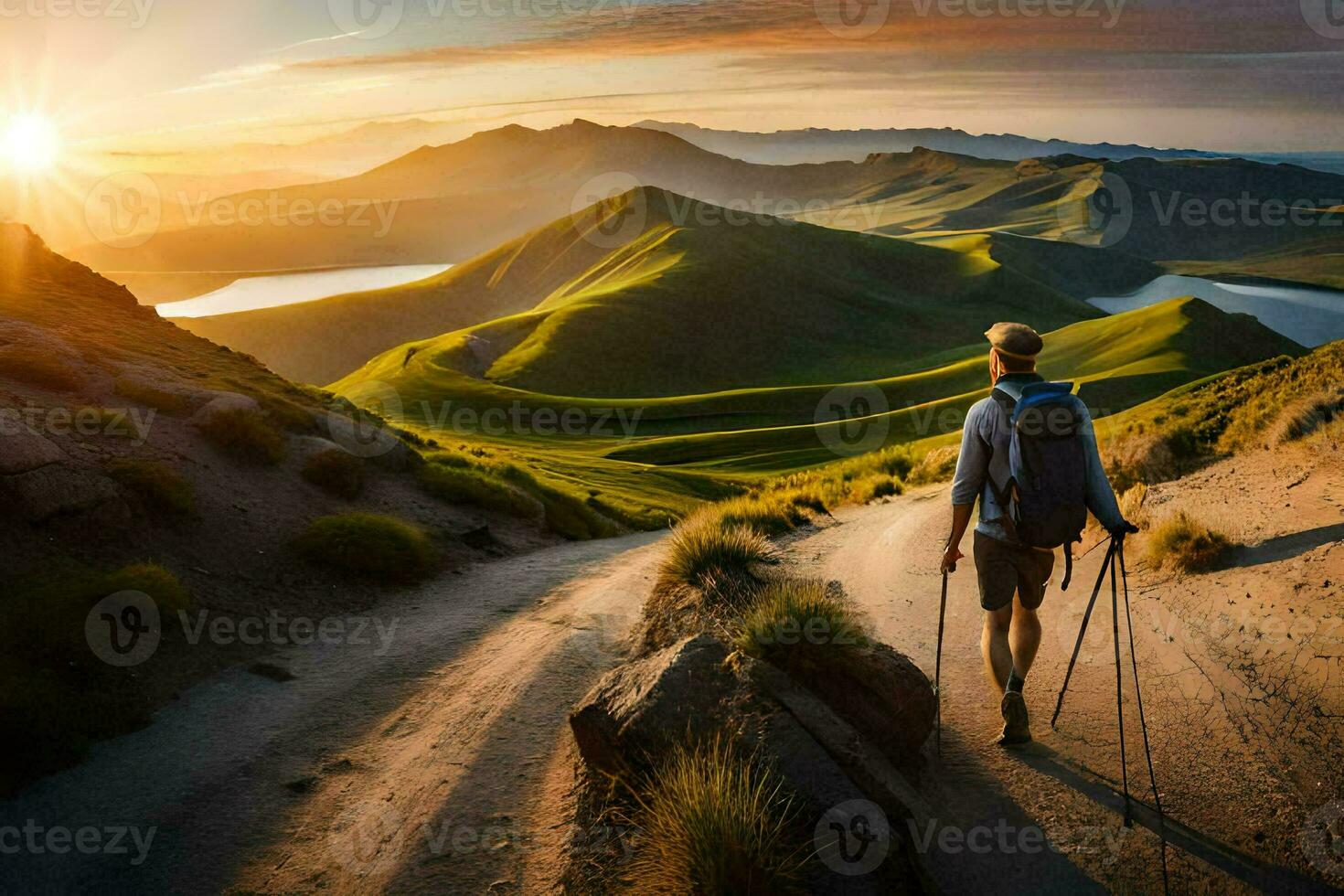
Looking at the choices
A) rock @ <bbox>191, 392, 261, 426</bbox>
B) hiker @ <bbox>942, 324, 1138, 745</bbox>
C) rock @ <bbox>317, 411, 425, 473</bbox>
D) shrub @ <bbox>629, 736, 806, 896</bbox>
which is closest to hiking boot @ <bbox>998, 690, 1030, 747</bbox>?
hiker @ <bbox>942, 324, 1138, 745</bbox>

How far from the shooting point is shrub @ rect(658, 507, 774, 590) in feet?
35.2

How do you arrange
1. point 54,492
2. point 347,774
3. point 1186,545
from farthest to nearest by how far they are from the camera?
point 54,492
point 1186,545
point 347,774

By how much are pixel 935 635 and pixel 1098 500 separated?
3873 mm

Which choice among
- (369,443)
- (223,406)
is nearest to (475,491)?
(369,443)

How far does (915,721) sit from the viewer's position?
6.94 metres

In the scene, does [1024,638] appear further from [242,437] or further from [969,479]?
[242,437]

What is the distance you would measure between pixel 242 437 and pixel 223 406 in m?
0.95

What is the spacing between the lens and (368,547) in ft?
49.8

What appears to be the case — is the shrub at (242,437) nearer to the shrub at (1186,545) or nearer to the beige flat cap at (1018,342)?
the beige flat cap at (1018,342)

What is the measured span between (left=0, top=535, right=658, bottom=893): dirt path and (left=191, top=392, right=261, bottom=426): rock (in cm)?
693

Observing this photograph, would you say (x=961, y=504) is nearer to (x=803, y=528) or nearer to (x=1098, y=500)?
(x=1098, y=500)

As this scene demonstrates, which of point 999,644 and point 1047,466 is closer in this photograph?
point 1047,466

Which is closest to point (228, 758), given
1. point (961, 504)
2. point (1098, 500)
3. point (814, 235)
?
point (961, 504)

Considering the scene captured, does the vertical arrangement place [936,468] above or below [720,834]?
above
